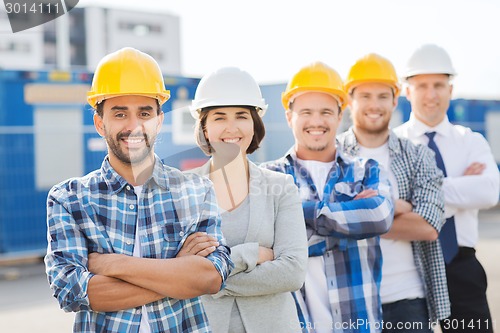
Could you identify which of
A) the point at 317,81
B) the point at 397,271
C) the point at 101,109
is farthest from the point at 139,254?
the point at 397,271

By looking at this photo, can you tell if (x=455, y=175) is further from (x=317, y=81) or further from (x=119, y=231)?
(x=119, y=231)

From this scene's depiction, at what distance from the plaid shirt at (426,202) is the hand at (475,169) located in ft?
1.56

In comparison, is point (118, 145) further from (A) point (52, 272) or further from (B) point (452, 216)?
(B) point (452, 216)

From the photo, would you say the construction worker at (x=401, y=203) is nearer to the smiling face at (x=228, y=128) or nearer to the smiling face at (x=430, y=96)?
the smiling face at (x=430, y=96)

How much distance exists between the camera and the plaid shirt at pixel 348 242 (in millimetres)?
3504

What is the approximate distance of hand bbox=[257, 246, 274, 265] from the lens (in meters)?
3.11

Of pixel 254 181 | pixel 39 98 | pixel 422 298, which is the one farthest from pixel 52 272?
pixel 39 98

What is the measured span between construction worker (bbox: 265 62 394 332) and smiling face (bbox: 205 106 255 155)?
0.48m

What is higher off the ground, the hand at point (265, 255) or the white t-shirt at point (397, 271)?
the hand at point (265, 255)

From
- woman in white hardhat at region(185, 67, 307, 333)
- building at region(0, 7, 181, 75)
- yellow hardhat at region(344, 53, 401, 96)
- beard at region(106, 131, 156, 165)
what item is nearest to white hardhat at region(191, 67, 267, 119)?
woman in white hardhat at region(185, 67, 307, 333)

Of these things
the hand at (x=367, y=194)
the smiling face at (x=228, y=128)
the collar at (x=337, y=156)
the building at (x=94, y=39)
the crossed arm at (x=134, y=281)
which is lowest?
the crossed arm at (x=134, y=281)

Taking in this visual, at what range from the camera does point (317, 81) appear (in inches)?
151

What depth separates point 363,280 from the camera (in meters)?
3.56

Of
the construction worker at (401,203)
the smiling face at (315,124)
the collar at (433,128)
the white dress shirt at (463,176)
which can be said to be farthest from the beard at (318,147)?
the collar at (433,128)
